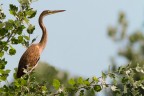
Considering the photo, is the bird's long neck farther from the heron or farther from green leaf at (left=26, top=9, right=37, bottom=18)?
green leaf at (left=26, top=9, right=37, bottom=18)

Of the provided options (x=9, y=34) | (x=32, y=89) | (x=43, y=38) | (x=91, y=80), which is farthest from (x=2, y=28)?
(x=43, y=38)

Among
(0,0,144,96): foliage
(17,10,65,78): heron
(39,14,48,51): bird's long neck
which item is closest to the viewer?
(0,0,144,96): foliage

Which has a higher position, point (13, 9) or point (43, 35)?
point (43, 35)

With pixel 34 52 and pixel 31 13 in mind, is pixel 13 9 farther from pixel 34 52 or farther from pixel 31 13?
pixel 34 52

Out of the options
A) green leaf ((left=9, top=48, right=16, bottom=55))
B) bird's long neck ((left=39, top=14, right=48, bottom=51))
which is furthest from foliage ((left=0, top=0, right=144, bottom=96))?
bird's long neck ((left=39, top=14, right=48, bottom=51))

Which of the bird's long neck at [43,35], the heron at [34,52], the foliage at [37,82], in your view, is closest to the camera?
the foliage at [37,82]

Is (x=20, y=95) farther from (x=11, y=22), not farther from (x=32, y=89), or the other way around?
(x=11, y=22)

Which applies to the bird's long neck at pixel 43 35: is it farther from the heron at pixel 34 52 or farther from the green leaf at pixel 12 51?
the green leaf at pixel 12 51

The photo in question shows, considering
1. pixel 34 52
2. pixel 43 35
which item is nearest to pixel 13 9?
pixel 34 52

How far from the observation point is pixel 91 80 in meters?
4.48

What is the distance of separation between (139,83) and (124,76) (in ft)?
0.53

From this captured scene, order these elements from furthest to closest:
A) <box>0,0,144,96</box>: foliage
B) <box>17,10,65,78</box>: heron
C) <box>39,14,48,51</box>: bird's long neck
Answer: <box>39,14,48,51</box>: bird's long neck < <box>17,10,65,78</box>: heron < <box>0,0,144,96</box>: foliage

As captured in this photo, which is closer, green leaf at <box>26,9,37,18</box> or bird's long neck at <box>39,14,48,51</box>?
green leaf at <box>26,9,37,18</box>

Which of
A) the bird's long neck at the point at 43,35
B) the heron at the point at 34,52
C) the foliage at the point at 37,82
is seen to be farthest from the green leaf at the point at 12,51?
the bird's long neck at the point at 43,35
